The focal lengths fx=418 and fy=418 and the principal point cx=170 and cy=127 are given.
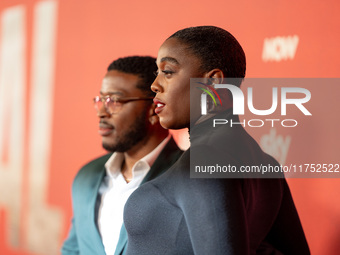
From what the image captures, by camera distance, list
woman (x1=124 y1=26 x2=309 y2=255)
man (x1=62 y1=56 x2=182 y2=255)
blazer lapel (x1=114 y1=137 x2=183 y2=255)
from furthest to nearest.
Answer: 1. man (x1=62 y1=56 x2=182 y2=255)
2. blazer lapel (x1=114 y1=137 x2=183 y2=255)
3. woman (x1=124 y1=26 x2=309 y2=255)

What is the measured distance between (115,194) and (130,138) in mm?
180

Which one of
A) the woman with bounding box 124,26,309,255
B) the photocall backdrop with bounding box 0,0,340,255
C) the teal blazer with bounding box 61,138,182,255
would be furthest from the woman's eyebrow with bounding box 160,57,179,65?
the photocall backdrop with bounding box 0,0,340,255

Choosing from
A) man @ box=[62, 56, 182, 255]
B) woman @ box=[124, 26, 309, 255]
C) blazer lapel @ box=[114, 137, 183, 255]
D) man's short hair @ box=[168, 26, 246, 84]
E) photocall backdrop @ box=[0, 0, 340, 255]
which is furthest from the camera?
photocall backdrop @ box=[0, 0, 340, 255]

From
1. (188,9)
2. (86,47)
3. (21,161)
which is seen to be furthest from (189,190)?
(21,161)

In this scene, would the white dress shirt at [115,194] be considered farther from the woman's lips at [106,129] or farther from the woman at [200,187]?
the woman at [200,187]

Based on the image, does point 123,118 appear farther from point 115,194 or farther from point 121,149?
point 115,194

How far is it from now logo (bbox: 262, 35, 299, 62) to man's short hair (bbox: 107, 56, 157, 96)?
425 mm

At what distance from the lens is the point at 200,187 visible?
0.72 m

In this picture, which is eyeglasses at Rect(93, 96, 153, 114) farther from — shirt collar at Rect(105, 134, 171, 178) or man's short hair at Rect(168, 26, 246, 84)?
man's short hair at Rect(168, 26, 246, 84)

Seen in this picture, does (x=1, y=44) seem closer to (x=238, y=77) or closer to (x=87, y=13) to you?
(x=87, y=13)

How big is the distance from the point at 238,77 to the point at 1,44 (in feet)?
7.11

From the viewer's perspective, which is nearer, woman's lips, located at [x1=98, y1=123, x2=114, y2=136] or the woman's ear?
the woman's ear

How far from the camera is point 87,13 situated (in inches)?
86.7

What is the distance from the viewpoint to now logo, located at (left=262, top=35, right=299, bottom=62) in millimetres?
1437
